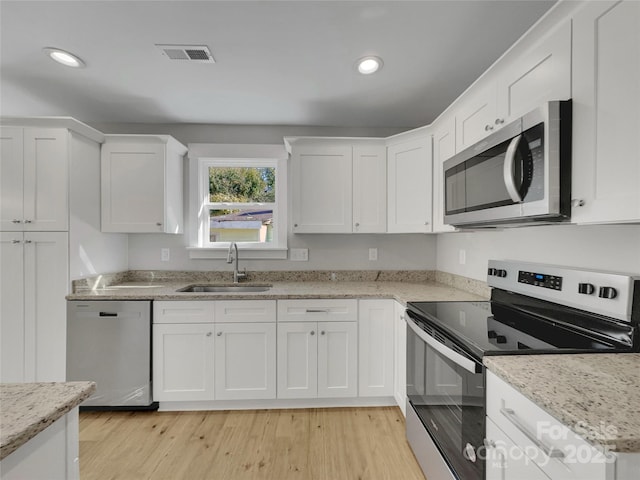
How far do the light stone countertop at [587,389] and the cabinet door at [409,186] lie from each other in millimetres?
1422

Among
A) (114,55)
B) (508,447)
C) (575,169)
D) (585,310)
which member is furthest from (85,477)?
(575,169)

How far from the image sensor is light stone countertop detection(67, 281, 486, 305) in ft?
7.19

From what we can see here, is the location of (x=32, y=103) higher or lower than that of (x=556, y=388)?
higher

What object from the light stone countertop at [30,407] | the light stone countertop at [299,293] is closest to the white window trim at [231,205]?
the light stone countertop at [299,293]

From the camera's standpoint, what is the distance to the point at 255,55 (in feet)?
6.00

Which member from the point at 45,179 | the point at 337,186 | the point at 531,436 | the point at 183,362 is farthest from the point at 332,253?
the point at 45,179

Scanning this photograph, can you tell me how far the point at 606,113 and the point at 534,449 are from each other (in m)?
1.02

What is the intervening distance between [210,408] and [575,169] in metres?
2.62

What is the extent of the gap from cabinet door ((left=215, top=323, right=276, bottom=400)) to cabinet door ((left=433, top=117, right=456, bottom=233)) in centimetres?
144

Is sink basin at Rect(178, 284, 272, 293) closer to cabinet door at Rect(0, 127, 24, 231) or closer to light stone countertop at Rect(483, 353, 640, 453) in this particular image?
cabinet door at Rect(0, 127, 24, 231)

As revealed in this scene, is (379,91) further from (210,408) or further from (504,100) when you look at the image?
(210,408)

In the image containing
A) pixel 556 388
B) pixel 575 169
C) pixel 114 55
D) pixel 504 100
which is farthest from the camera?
pixel 114 55

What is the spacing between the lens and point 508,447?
93cm

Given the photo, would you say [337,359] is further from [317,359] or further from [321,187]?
[321,187]
